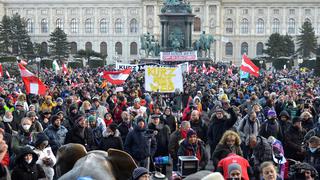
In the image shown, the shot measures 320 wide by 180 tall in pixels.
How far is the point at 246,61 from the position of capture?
24.8m

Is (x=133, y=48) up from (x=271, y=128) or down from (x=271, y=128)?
up

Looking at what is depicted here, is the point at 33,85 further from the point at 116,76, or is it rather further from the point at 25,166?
the point at 25,166

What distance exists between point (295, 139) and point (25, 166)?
534 centimetres

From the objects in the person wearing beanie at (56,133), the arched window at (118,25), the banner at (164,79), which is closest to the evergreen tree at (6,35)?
the arched window at (118,25)

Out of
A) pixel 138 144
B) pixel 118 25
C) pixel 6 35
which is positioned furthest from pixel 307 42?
pixel 138 144

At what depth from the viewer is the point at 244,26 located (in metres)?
101

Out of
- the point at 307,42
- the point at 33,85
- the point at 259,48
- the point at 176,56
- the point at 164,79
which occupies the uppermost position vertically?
the point at 307,42

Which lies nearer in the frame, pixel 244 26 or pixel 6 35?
pixel 6 35

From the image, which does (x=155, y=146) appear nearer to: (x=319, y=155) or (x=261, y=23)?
(x=319, y=155)

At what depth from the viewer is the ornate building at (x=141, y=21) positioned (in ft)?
323

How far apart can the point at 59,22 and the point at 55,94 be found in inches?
3377

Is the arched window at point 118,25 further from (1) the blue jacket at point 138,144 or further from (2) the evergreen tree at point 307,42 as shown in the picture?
(1) the blue jacket at point 138,144

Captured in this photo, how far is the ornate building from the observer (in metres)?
98.5

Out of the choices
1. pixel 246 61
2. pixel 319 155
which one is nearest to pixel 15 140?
pixel 319 155
